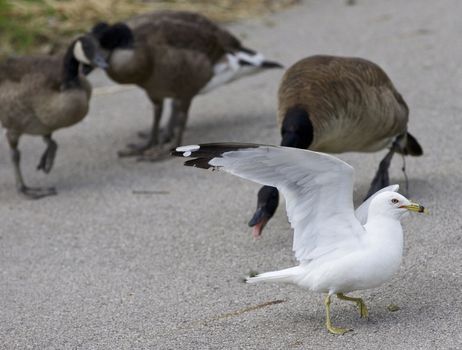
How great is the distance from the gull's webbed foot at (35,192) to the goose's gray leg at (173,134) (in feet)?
3.30

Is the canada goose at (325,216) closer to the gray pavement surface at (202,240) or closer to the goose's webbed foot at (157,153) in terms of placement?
the gray pavement surface at (202,240)

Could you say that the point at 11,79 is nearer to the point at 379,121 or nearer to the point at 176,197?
the point at 176,197

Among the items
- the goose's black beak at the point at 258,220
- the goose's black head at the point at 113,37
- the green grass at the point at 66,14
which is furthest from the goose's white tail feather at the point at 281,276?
the green grass at the point at 66,14

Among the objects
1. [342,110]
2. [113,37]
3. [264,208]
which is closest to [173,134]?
[113,37]

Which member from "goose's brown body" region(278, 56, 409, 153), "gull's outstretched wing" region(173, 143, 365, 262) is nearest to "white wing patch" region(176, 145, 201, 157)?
"gull's outstretched wing" region(173, 143, 365, 262)

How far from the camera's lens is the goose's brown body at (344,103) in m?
6.03

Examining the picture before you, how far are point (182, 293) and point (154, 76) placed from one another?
3254 millimetres

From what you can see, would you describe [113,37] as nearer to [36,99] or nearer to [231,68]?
[36,99]

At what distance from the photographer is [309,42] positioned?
10375 millimetres

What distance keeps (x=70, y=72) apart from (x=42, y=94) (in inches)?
11.7

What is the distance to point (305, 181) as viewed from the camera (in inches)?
176

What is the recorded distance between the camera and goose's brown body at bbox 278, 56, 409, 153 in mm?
6027

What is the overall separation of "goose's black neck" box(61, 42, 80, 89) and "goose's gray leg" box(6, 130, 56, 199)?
588mm

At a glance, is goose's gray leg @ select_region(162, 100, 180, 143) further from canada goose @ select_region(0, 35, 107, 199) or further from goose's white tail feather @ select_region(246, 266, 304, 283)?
goose's white tail feather @ select_region(246, 266, 304, 283)
